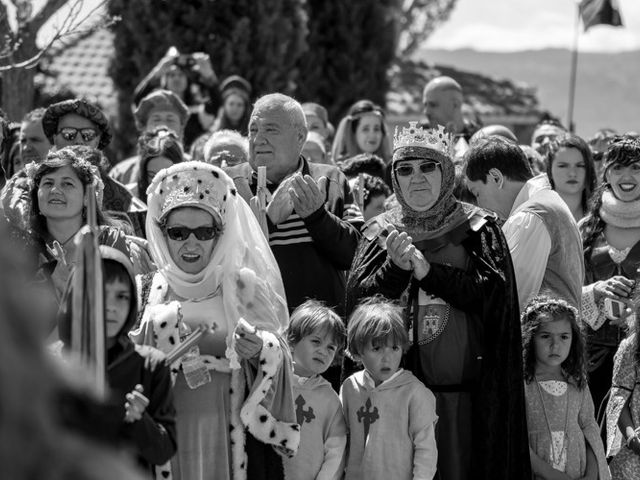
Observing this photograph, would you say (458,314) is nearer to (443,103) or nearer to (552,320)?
(552,320)

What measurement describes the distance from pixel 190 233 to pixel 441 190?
123cm

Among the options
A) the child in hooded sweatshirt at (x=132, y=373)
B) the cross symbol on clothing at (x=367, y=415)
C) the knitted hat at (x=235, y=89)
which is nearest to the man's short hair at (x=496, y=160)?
the cross symbol on clothing at (x=367, y=415)

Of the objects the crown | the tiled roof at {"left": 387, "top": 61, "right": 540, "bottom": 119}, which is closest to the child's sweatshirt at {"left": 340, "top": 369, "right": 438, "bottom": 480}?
the crown

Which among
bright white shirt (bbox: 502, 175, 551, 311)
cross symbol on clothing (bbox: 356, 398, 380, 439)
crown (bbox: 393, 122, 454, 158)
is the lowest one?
cross symbol on clothing (bbox: 356, 398, 380, 439)

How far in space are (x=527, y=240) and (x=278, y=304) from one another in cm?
156

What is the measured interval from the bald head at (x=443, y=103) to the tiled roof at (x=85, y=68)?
1458 cm

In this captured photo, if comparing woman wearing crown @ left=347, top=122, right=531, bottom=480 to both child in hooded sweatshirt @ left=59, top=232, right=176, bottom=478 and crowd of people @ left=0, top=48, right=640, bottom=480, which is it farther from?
child in hooded sweatshirt @ left=59, top=232, right=176, bottom=478

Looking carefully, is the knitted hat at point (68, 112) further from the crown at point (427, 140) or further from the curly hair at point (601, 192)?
the curly hair at point (601, 192)

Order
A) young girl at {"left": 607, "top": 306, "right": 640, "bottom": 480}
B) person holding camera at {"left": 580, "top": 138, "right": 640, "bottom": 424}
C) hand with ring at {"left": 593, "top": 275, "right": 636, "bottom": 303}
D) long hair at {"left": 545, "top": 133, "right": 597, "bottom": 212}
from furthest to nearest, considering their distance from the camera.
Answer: long hair at {"left": 545, "top": 133, "right": 597, "bottom": 212}
person holding camera at {"left": 580, "top": 138, "right": 640, "bottom": 424}
hand with ring at {"left": 593, "top": 275, "right": 636, "bottom": 303}
young girl at {"left": 607, "top": 306, "right": 640, "bottom": 480}

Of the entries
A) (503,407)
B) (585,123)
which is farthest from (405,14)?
(585,123)

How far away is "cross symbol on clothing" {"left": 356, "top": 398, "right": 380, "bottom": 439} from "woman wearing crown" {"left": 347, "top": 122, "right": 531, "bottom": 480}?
0.26 metres

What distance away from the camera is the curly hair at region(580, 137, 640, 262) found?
6785mm

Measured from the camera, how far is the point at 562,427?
5.71 meters

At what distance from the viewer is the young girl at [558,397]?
18.6 ft
